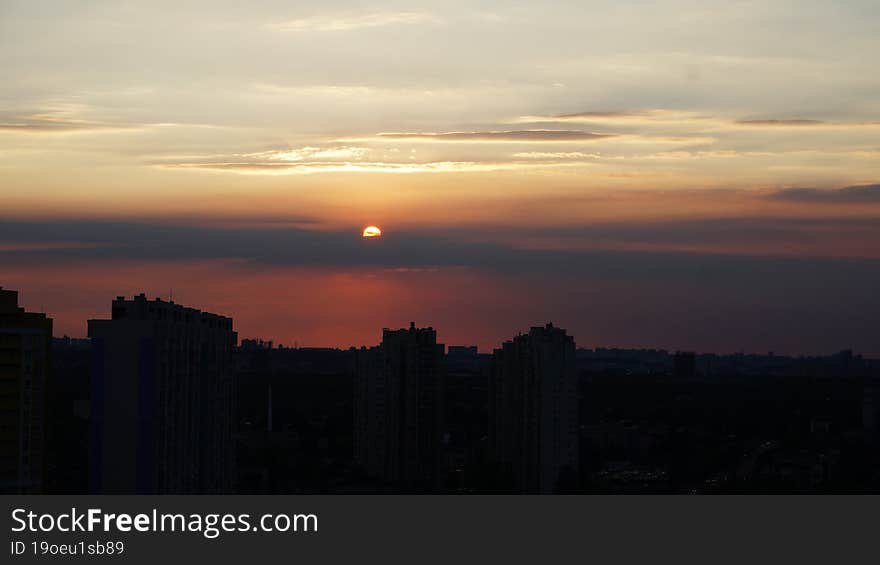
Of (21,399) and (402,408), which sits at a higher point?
(21,399)

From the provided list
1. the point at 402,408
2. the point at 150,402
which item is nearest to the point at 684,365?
the point at 402,408

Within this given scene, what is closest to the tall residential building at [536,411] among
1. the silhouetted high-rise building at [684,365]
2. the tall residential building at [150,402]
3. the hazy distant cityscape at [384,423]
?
the hazy distant cityscape at [384,423]

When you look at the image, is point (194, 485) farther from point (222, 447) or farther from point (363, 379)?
point (363, 379)

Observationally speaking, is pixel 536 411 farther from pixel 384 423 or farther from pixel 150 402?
pixel 150 402

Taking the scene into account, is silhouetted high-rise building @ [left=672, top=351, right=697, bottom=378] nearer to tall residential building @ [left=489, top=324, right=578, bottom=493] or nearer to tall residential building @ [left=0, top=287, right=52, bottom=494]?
tall residential building @ [left=489, top=324, right=578, bottom=493]

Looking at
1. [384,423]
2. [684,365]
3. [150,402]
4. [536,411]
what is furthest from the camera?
[684,365]
